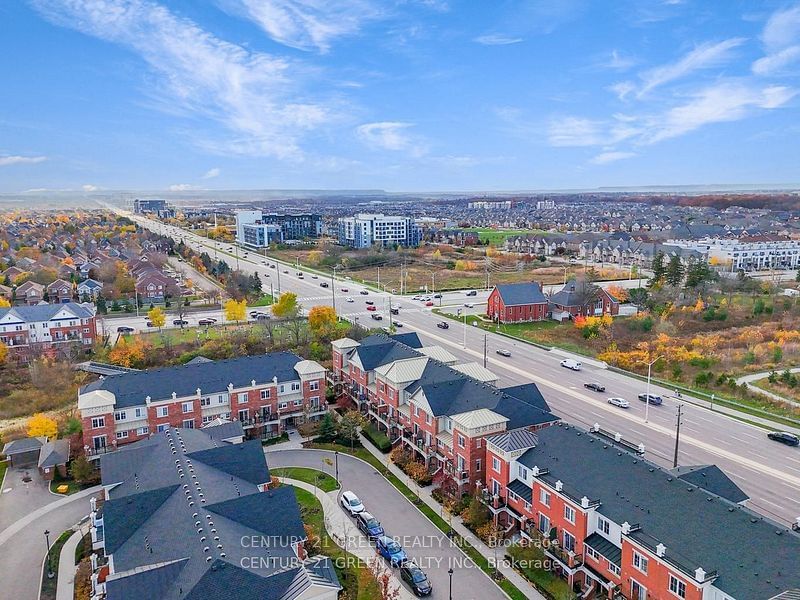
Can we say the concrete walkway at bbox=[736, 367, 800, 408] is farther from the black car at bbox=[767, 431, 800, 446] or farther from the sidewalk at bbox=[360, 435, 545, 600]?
the sidewalk at bbox=[360, 435, 545, 600]

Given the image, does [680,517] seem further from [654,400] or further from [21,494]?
[21,494]

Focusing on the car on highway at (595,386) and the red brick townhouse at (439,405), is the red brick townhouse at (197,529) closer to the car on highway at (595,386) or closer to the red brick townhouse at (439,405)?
the red brick townhouse at (439,405)

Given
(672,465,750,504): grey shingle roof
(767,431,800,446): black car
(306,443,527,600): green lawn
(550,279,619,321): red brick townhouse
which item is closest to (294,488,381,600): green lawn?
(306,443,527,600): green lawn

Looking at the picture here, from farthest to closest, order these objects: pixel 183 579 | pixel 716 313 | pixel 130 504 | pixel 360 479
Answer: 1. pixel 716 313
2. pixel 360 479
3. pixel 130 504
4. pixel 183 579

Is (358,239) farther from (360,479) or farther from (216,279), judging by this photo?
(360,479)

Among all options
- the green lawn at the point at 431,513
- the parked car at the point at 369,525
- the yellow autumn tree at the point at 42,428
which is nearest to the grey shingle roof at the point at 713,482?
the green lawn at the point at 431,513

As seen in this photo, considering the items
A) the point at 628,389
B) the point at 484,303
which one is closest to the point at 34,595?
the point at 628,389
